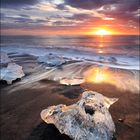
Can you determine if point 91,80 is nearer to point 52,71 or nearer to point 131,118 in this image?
point 52,71

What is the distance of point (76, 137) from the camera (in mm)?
4211

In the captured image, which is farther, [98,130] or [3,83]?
[3,83]

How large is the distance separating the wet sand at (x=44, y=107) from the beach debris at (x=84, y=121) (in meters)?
0.32

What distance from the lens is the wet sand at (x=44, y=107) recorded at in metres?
4.98

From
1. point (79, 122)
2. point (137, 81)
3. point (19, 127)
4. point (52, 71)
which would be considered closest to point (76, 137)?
point (79, 122)

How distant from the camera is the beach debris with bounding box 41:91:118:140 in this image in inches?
169

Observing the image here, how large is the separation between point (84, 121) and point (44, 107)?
2.37m

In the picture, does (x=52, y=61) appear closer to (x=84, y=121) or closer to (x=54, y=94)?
(x=54, y=94)

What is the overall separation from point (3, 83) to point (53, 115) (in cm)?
483

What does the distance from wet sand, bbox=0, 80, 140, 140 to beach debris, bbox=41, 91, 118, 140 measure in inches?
→ 12.5

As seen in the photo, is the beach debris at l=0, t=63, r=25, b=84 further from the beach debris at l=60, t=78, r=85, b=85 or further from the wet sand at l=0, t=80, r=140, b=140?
the beach debris at l=60, t=78, r=85, b=85

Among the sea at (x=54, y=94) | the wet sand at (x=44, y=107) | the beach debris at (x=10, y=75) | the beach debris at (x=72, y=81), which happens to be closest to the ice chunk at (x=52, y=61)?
the sea at (x=54, y=94)

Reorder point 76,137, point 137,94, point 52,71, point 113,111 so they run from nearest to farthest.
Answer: point 76,137, point 113,111, point 137,94, point 52,71

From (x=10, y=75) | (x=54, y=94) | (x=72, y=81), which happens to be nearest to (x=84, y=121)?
(x=54, y=94)
